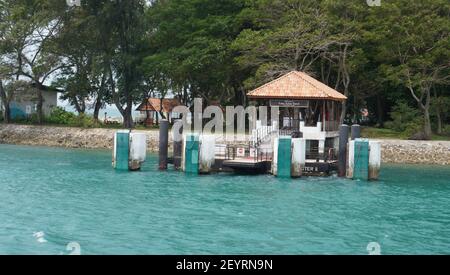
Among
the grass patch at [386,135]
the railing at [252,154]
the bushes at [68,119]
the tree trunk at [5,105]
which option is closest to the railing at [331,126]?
the railing at [252,154]

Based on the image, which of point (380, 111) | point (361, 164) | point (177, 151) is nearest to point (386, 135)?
point (380, 111)

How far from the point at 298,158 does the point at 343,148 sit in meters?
2.97

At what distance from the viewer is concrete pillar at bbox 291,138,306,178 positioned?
33.9 meters

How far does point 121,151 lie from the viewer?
37094mm

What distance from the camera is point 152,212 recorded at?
23469 millimetres

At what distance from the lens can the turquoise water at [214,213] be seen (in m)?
18.3

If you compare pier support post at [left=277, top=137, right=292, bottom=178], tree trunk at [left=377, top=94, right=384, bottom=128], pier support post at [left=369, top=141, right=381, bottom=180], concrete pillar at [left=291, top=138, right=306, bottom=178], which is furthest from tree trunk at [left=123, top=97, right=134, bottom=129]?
pier support post at [left=369, top=141, right=381, bottom=180]

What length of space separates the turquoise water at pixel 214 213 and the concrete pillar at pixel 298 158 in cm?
79

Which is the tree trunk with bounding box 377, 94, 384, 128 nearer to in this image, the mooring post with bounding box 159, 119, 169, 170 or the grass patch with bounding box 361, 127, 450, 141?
the grass patch with bounding box 361, 127, 450, 141

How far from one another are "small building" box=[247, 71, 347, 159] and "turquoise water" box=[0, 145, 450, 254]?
493 cm

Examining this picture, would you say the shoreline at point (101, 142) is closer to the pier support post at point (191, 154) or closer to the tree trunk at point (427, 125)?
the tree trunk at point (427, 125)

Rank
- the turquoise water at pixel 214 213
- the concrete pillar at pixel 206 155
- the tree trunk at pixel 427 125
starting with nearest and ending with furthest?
the turquoise water at pixel 214 213 → the concrete pillar at pixel 206 155 → the tree trunk at pixel 427 125

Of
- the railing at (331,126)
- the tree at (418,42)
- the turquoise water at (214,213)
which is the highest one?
the tree at (418,42)
